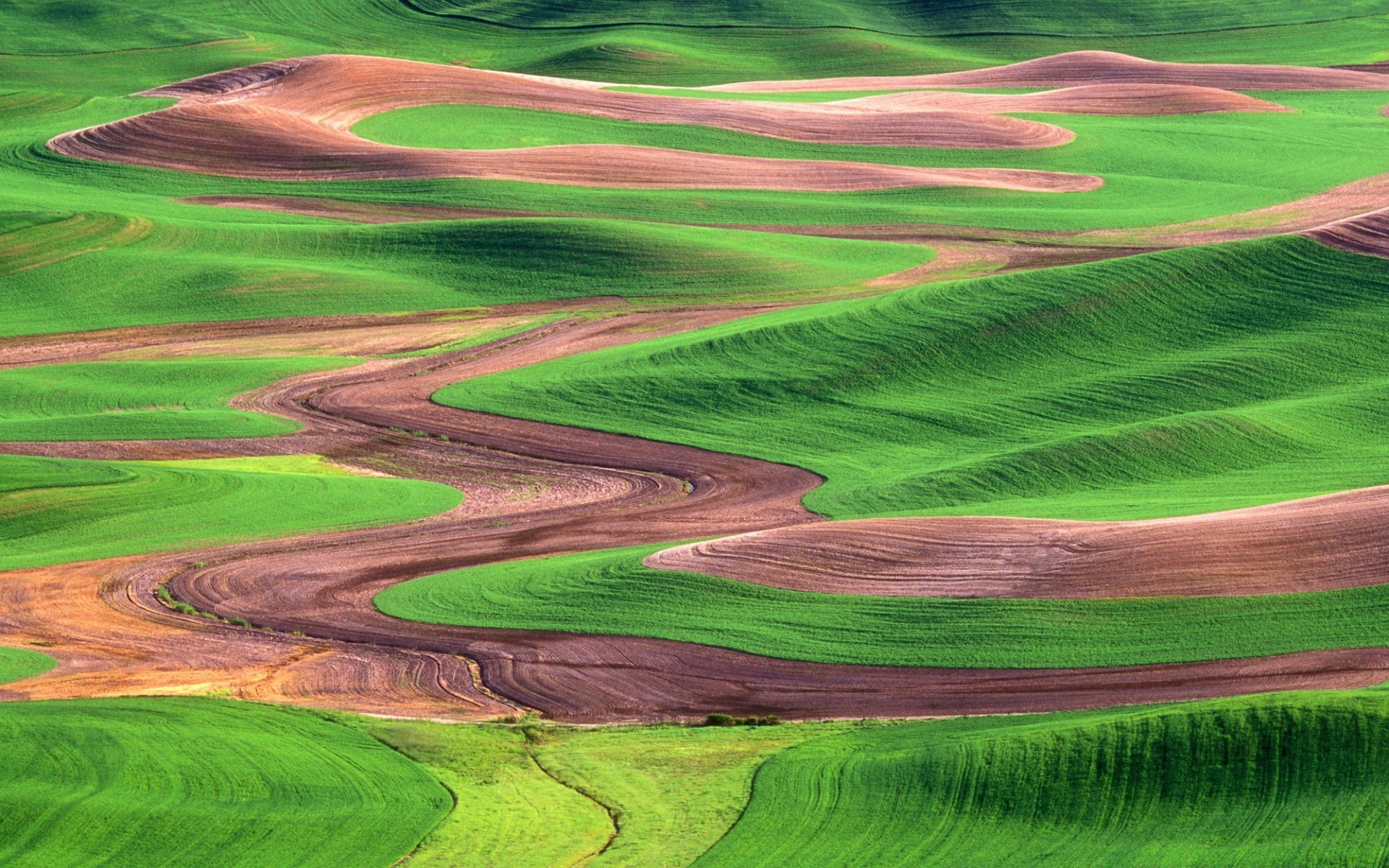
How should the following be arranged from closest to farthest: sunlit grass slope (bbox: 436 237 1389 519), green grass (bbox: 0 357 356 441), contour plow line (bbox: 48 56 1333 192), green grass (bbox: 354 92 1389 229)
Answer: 1. sunlit grass slope (bbox: 436 237 1389 519)
2. green grass (bbox: 0 357 356 441)
3. green grass (bbox: 354 92 1389 229)
4. contour plow line (bbox: 48 56 1333 192)

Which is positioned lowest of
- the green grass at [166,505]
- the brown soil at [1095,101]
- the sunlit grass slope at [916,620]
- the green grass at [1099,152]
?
the green grass at [166,505]

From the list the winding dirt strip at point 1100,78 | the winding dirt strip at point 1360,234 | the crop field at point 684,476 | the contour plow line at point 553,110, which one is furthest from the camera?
the winding dirt strip at point 1100,78

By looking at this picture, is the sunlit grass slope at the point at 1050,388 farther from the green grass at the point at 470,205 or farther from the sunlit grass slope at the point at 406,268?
the green grass at the point at 470,205

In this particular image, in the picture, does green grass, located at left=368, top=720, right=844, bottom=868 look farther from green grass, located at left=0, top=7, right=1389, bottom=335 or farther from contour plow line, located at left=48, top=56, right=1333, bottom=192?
contour plow line, located at left=48, top=56, right=1333, bottom=192

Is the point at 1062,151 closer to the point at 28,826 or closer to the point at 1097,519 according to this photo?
the point at 1097,519

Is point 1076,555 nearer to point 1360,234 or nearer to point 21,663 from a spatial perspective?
point 21,663

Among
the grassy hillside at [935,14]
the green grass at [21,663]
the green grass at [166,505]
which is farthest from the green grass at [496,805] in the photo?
the grassy hillside at [935,14]

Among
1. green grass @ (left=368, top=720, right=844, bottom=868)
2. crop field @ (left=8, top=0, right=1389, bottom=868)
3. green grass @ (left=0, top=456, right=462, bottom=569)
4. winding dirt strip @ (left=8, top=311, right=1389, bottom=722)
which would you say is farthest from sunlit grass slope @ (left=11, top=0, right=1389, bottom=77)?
green grass @ (left=368, top=720, right=844, bottom=868)
